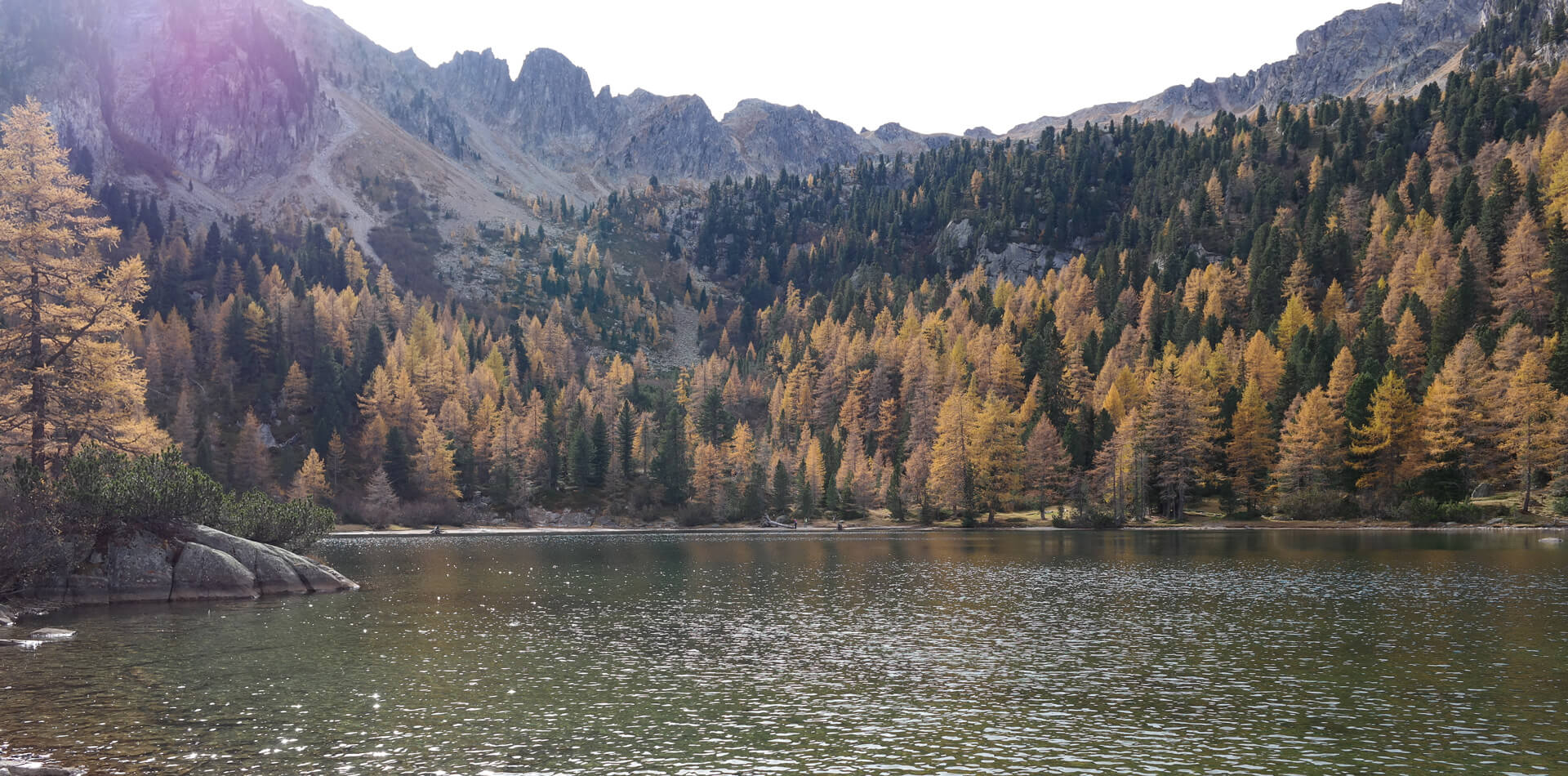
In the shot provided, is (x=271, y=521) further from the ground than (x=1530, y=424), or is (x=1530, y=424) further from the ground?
(x=1530, y=424)

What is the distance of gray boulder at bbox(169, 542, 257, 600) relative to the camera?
54469mm

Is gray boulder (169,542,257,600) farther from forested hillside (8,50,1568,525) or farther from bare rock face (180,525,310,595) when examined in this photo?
forested hillside (8,50,1568,525)

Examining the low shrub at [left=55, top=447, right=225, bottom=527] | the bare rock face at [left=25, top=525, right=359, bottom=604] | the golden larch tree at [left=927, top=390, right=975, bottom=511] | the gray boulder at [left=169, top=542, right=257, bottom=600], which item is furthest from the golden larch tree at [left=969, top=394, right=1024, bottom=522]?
the low shrub at [left=55, top=447, right=225, bottom=527]

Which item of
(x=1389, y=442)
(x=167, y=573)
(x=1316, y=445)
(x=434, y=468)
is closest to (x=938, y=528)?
(x=1316, y=445)

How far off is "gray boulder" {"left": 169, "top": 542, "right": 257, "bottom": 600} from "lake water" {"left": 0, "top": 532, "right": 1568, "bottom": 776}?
2.49m

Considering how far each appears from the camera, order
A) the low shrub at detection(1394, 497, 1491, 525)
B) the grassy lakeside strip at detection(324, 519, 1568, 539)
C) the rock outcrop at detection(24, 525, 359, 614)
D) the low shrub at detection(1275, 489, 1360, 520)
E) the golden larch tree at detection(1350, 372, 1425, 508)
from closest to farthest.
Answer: the rock outcrop at detection(24, 525, 359, 614), the low shrub at detection(1394, 497, 1491, 525), the grassy lakeside strip at detection(324, 519, 1568, 539), the golden larch tree at detection(1350, 372, 1425, 508), the low shrub at detection(1275, 489, 1360, 520)

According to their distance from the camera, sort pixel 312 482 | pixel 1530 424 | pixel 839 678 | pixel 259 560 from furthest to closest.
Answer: pixel 312 482, pixel 1530 424, pixel 259 560, pixel 839 678

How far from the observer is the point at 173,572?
54531mm

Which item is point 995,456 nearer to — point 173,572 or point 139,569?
point 173,572

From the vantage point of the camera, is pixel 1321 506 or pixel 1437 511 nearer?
pixel 1437 511

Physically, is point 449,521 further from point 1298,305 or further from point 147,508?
point 1298,305

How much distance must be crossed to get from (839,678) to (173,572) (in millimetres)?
44292

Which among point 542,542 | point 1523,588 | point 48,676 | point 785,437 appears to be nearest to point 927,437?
point 785,437

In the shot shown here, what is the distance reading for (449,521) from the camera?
15788 cm
